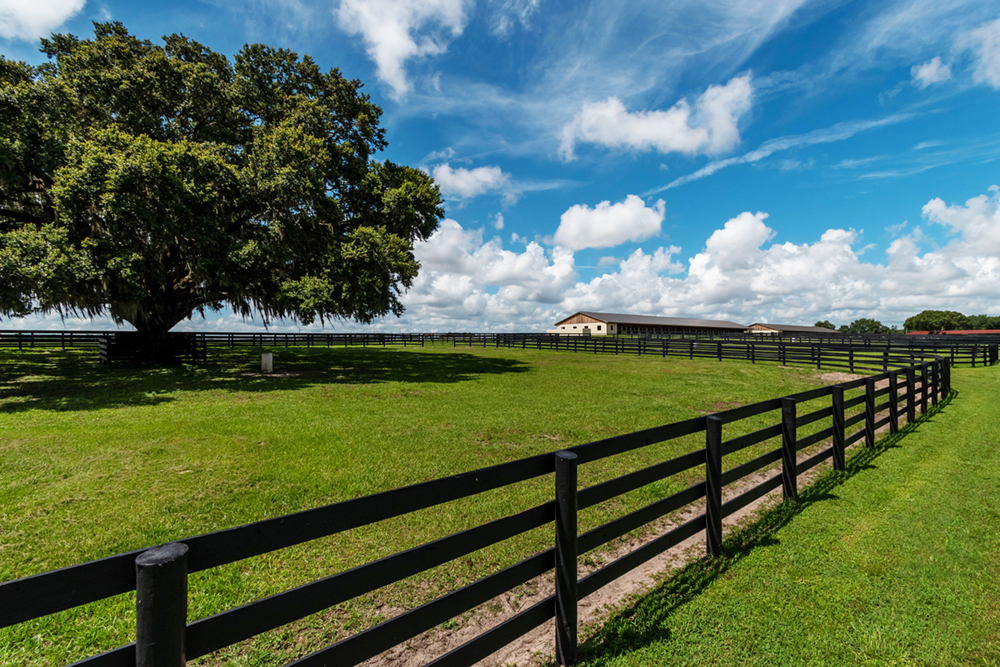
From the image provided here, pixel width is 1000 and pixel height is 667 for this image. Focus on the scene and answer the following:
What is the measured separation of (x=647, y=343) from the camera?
31.9m

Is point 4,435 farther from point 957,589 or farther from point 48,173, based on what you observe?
point 957,589

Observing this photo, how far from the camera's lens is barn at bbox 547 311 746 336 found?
69750 millimetres

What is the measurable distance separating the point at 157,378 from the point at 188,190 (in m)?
7.28

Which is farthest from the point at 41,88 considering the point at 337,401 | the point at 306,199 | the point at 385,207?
the point at 337,401

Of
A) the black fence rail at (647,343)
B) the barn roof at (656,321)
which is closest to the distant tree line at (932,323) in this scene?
the barn roof at (656,321)

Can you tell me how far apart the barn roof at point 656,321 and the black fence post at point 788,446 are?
6500 centimetres

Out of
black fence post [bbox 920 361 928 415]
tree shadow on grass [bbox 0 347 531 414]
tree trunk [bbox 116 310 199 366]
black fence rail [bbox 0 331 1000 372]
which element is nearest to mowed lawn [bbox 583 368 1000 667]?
black fence post [bbox 920 361 928 415]

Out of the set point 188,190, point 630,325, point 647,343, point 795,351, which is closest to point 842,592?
point 188,190

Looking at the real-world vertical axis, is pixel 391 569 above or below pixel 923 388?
above

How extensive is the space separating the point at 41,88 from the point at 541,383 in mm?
22478

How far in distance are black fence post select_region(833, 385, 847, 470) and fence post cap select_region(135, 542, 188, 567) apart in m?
7.51

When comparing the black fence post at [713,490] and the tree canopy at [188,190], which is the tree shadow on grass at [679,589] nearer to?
the black fence post at [713,490]

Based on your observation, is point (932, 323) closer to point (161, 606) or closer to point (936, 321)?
point (936, 321)

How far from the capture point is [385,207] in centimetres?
2173
